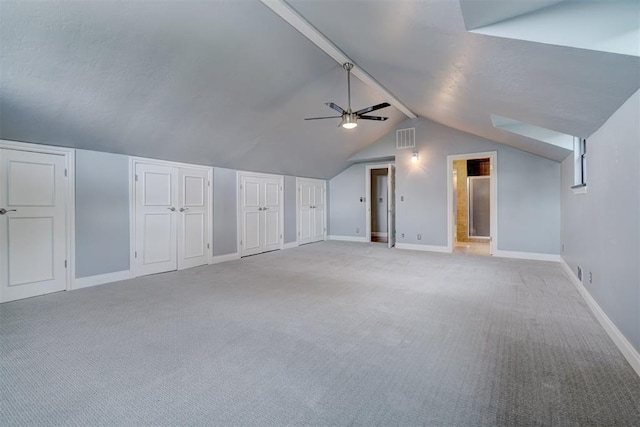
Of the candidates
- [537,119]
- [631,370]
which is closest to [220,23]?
[537,119]

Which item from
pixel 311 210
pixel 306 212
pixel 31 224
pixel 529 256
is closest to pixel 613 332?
pixel 529 256

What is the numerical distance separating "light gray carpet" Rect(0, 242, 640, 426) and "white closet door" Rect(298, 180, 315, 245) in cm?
403

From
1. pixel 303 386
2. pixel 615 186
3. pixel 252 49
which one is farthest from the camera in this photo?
pixel 252 49

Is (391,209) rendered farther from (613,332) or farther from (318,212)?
(613,332)

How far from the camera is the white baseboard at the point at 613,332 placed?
188 cm

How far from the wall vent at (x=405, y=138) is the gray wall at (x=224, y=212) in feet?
13.1

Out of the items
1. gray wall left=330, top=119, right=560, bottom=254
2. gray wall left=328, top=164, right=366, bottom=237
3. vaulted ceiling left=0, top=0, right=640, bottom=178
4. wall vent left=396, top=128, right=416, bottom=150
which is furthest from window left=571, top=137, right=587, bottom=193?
gray wall left=328, top=164, right=366, bottom=237

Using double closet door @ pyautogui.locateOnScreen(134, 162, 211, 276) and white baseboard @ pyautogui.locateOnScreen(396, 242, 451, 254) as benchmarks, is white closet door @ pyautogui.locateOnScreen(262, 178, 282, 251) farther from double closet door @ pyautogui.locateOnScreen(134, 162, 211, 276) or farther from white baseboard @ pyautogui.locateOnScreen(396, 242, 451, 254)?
white baseboard @ pyautogui.locateOnScreen(396, 242, 451, 254)

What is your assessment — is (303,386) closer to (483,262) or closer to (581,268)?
(581,268)

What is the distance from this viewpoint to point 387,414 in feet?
4.82

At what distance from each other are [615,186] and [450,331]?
174 centimetres

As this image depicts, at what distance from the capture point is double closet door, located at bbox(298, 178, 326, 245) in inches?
304

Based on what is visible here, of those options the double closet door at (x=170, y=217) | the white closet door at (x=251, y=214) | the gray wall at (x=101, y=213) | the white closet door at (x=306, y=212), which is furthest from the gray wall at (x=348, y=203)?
the gray wall at (x=101, y=213)

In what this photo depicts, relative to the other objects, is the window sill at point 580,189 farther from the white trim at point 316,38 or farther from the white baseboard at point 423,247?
the white trim at point 316,38
